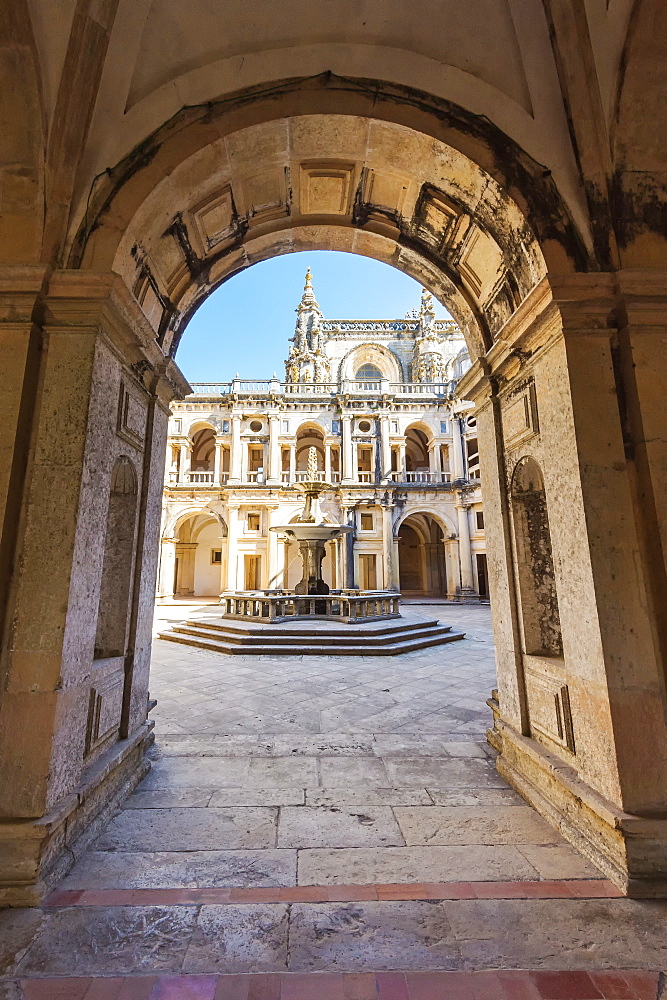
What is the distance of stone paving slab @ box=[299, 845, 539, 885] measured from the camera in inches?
85.7

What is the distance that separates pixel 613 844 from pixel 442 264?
4.63m

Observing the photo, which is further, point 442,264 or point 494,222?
point 442,264

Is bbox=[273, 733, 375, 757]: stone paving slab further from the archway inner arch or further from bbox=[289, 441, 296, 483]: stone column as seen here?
bbox=[289, 441, 296, 483]: stone column

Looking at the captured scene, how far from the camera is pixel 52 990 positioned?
158 centimetres

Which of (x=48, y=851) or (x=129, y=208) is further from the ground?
(x=129, y=208)

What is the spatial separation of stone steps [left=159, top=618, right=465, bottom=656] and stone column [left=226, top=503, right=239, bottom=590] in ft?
38.3

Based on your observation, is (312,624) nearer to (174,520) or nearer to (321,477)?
(321,477)

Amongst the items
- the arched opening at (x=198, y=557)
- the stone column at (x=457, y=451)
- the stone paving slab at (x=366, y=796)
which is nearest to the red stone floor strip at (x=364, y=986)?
the stone paving slab at (x=366, y=796)

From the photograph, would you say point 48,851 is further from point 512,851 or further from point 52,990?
point 512,851

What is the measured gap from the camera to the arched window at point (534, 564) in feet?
11.3

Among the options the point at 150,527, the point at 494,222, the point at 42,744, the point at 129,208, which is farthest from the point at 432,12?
the point at 42,744

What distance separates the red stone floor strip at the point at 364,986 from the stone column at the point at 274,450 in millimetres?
21537

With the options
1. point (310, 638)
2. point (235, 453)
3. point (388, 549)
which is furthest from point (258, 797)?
point (235, 453)

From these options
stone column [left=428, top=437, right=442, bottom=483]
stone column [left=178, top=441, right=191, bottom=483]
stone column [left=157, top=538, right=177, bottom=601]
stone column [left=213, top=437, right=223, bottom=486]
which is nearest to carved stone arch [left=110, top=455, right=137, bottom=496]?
stone column [left=157, top=538, right=177, bottom=601]
